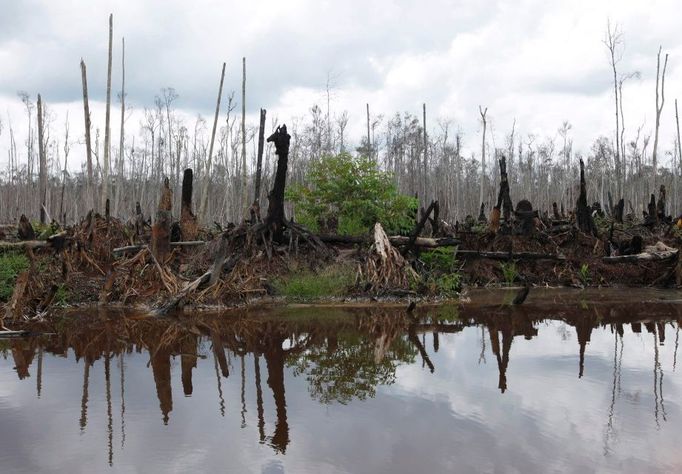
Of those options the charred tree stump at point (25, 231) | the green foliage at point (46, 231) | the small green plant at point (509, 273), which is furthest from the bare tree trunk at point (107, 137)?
the small green plant at point (509, 273)

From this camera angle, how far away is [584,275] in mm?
16266

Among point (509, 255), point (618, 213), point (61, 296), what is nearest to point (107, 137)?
point (61, 296)

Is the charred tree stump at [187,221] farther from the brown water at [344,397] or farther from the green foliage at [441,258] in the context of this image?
the green foliage at [441,258]

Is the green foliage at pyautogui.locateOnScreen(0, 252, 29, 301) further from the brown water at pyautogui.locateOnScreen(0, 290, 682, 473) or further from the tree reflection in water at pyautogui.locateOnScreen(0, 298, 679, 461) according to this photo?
the brown water at pyautogui.locateOnScreen(0, 290, 682, 473)

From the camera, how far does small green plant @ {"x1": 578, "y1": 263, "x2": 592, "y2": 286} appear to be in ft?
53.3

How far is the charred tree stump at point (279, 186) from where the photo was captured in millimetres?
13492

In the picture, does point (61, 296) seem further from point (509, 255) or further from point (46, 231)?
point (509, 255)

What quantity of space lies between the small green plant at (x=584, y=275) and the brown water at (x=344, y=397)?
227 inches

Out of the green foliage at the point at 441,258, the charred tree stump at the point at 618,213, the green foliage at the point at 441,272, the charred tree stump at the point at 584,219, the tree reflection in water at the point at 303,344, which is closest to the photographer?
the tree reflection in water at the point at 303,344

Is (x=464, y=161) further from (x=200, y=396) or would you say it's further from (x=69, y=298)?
(x=200, y=396)

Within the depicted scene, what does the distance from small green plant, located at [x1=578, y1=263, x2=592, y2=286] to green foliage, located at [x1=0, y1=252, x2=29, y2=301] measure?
46.5ft

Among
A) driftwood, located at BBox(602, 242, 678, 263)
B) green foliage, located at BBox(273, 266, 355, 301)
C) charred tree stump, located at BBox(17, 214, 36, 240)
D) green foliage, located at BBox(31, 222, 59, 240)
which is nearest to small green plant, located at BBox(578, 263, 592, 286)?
driftwood, located at BBox(602, 242, 678, 263)

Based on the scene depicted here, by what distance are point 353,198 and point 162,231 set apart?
17.4ft

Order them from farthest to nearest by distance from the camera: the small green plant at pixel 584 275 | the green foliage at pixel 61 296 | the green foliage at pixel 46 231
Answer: the small green plant at pixel 584 275 → the green foliage at pixel 46 231 → the green foliage at pixel 61 296
